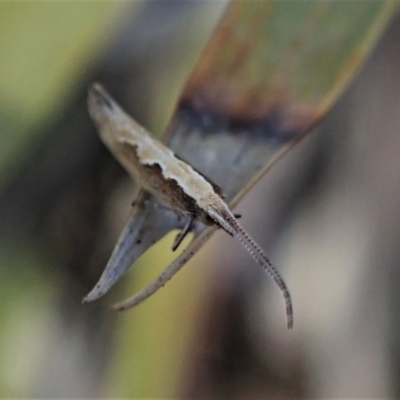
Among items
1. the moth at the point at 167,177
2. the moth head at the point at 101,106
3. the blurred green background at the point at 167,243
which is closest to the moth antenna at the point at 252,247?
the moth at the point at 167,177

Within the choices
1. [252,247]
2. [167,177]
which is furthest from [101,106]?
[252,247]

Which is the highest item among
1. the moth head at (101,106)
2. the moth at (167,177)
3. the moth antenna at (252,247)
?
the moth head at (101,106)

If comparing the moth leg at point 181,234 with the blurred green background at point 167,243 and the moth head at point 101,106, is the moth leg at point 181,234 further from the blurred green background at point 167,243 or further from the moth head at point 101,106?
the moth head at point 101,106

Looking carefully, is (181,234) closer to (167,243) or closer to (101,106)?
(167,243)

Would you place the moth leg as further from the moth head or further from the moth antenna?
the moth head

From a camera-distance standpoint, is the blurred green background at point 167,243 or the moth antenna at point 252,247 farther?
the blurred green background at point 167,243

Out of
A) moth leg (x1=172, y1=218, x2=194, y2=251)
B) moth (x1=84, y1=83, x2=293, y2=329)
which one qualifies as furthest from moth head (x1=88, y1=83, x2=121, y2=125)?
moth leg (x1=172, y1=218, x2=194, y2=251)

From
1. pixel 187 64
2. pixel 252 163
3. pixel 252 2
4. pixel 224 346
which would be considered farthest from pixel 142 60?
pixel 224 346

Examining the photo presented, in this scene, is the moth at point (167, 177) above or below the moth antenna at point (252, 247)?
above
